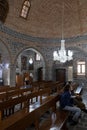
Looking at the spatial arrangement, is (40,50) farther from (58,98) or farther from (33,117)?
(33,117)

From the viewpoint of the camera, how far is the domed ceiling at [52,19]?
16.3 metres

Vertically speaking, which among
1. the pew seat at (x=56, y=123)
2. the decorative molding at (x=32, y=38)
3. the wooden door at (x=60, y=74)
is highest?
the decorative molding at (x=32, y=38)

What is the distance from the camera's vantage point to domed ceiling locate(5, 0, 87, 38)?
16.3m

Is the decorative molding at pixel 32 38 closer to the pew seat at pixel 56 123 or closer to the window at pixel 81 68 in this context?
the window at pixel 81 68

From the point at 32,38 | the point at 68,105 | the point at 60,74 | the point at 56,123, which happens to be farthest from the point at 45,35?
the point at 56,123

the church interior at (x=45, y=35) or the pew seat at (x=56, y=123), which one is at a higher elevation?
the church interior at (x=45, y=35)

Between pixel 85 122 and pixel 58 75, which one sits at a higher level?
pixel 58 75

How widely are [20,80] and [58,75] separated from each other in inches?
191

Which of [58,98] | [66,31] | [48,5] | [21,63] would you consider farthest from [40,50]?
[58,98]

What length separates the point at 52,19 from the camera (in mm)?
18109

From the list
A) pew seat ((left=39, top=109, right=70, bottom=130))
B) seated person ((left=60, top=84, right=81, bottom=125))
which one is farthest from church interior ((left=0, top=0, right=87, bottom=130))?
pew seat ((left=39, top=109, right=70, bottom=130))

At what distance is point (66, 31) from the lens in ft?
60.3

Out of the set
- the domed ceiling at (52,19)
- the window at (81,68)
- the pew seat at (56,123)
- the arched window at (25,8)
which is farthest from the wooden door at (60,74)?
the pew seat at (56,123)

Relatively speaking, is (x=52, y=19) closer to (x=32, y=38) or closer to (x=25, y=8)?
(x=32, y=38)
